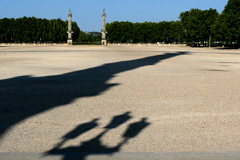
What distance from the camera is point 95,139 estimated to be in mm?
5109

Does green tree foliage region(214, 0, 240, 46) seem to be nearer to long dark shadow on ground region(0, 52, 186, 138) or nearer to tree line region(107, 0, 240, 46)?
tree line region(107, 0, 240, 46)

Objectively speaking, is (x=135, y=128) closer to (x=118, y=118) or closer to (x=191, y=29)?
(x=118, y=118)

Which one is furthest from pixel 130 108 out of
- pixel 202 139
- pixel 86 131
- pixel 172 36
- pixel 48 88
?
pixel 172 36

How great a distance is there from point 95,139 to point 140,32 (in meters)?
138

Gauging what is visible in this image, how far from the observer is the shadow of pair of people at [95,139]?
4.39 metres

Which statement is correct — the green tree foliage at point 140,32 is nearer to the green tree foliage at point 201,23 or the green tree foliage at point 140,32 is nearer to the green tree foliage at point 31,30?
the green tree foliage at point 31,30

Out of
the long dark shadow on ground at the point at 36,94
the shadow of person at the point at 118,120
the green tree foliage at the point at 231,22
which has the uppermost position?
the green tree foliage at the point at 231,22

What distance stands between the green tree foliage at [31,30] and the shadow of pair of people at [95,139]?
12383 cm

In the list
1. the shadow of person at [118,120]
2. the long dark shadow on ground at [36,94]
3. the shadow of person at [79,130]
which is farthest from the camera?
the long dark shadow on ground at [36,94]

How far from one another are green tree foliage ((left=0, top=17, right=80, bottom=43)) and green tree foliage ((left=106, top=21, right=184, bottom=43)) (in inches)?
1008

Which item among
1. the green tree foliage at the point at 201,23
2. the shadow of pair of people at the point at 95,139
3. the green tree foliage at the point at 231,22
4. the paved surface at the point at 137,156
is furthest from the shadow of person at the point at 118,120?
the green tree foliage at the point at 201,23

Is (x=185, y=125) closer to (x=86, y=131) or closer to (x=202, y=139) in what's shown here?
(x=202, y=139)

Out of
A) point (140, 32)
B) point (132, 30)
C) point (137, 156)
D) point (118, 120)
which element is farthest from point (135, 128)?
point (132, 30)

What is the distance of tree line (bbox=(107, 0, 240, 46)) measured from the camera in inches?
2263
